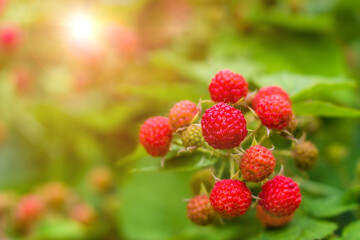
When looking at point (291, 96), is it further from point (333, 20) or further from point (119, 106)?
point (119, 106)

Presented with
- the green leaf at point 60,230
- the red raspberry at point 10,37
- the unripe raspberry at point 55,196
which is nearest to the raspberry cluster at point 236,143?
the green leaf at point 60,230

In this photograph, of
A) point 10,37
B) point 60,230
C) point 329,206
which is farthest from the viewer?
point 10,37

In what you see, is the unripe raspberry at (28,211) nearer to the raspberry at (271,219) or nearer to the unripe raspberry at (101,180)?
the unripe raspberry at (101,180)

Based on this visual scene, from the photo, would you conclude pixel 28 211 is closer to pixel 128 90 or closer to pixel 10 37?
pixel 128 90

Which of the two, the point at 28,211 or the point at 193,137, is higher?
the point at 193,137

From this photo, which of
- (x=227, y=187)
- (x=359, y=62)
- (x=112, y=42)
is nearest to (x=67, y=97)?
(x=112, y=42)

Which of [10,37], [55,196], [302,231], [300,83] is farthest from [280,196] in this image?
[10,37]

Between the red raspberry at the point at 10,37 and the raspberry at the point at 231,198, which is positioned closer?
the raspberry at the point at 231,198

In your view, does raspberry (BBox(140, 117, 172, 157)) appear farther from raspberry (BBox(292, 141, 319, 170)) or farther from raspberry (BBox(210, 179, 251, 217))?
raspberry (BBox(292, 141, 319, 170))

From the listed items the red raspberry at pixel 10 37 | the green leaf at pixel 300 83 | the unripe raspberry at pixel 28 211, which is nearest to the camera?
the green leaf at pixel 300 83
